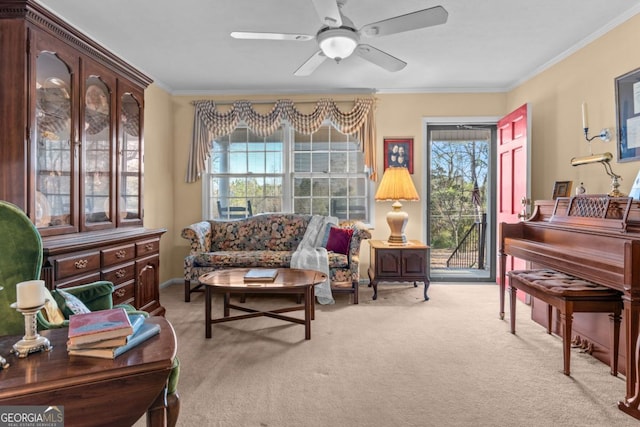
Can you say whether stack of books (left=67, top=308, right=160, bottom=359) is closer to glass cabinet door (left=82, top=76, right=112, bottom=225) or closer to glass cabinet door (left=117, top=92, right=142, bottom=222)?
glass cabinet door (left=82, top=76, right=112, bottom=225)

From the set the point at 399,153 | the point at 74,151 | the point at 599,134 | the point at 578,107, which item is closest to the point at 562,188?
the point at 599,134

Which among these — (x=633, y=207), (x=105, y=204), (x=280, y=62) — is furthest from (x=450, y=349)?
(x=280, y=62)

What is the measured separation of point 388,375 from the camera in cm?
214

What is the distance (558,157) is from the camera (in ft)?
11.8

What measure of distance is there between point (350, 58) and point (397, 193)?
1.52m

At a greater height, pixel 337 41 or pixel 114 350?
pixel 337 41

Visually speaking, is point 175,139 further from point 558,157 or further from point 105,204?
point 558,157

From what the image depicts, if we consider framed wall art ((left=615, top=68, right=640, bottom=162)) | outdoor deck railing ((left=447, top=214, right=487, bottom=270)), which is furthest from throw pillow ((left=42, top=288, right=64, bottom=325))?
outdoor deck railing ((left=447, top=214, right=487, bottom=270))

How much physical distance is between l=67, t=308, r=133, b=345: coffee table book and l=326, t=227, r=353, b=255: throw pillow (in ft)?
9.67

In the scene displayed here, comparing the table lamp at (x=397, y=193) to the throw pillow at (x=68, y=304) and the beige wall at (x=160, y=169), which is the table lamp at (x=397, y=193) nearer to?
the beige wall at (x=160, y=169)

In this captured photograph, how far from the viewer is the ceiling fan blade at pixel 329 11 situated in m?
1.94

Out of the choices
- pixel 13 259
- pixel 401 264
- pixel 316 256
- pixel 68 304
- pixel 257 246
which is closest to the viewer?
pixel 13 259

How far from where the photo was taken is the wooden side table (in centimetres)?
382

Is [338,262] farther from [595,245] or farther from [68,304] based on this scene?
[68,304]
